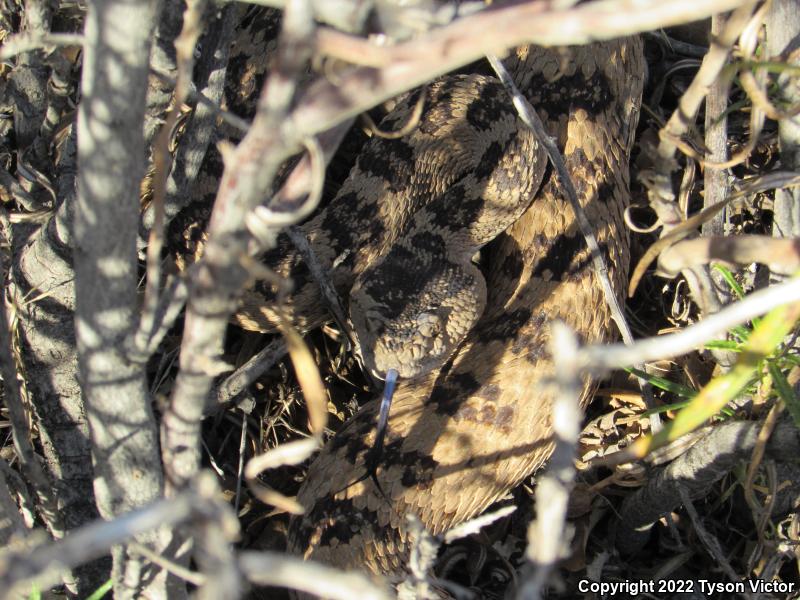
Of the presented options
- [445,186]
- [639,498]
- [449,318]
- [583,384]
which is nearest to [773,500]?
[639,498]

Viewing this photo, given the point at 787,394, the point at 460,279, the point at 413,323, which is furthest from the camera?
the point at 460,279

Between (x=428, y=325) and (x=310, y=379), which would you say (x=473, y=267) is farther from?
(x=310, y=379)

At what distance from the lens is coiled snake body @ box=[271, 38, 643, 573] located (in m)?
2.63

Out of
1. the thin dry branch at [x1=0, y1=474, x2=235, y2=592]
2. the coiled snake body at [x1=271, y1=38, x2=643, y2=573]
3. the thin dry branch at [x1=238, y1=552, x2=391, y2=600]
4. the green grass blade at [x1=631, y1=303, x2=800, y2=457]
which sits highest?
the thin dry branch at [x1=0, y1=474, x2=235, y2=592]

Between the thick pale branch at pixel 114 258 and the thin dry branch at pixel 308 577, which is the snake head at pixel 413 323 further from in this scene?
the thin dry branch at pixel 308 577

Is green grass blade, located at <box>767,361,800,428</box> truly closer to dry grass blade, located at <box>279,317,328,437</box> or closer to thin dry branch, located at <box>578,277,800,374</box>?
thin dry branch, located at <box>578,277,800,374</box>

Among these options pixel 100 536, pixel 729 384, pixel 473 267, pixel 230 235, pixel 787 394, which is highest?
pixel 230 235

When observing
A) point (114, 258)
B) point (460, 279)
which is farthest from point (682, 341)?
point (460, 279)

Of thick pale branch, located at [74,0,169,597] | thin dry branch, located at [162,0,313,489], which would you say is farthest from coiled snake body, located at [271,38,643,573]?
thin dry branch, located at [162,0,313,489]

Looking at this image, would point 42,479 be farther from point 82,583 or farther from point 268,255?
point 268,255

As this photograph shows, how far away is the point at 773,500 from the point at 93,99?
2.12m

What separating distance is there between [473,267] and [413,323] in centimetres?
55

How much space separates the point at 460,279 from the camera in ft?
9.52

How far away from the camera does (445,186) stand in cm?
331
